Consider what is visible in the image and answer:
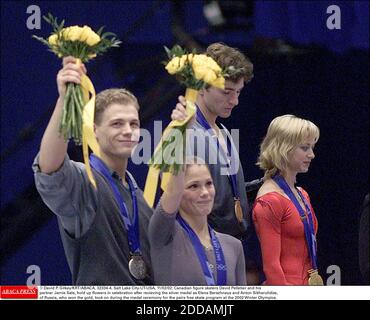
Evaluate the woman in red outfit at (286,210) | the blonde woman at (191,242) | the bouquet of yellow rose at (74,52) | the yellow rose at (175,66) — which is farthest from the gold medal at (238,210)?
the bouquet of yellow rose at (74,52)

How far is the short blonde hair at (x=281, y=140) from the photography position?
3.95 meters

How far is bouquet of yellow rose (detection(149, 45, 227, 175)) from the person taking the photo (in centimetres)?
358

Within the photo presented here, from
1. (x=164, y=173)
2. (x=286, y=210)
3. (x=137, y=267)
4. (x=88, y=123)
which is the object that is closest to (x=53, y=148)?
(x=88, y=123)

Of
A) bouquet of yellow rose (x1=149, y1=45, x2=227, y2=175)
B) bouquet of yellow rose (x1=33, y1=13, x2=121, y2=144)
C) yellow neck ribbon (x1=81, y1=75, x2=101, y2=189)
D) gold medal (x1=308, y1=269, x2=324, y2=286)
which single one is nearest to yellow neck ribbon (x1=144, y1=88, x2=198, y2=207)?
bouquet of yellow rose (x1=149, y1=45, x2=227, y2=175)

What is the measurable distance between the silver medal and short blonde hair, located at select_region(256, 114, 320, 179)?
63cm

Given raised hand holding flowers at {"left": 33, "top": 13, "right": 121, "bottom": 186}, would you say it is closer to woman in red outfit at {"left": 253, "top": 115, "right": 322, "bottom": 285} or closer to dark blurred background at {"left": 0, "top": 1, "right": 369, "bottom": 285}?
dark blurred background at {"left": 0, "top": 1, "right": 369, "bottom": 285}

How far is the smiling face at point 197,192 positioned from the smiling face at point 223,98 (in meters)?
0.29

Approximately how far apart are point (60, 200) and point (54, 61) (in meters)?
0.83

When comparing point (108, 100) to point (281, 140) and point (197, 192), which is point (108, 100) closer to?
point (197, 192)

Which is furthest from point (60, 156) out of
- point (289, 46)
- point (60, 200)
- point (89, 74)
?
point (289, 46)

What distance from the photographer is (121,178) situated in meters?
3.65

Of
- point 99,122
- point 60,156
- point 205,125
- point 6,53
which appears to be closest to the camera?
point 60,156

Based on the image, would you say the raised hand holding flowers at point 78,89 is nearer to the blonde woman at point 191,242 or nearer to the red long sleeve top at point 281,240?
the blonde woman at point 191,242
